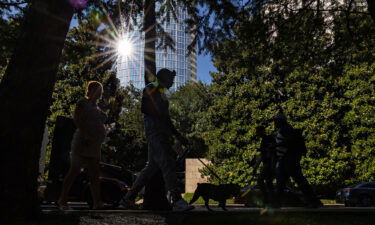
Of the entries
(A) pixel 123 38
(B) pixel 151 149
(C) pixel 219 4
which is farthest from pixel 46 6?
(A) pixel 123 38

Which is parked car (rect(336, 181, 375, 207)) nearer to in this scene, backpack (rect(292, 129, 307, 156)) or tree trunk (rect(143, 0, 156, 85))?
backpack (rect(292, 129, 307, 156))

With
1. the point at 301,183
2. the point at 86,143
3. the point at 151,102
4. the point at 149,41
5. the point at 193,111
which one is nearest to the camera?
the point at 86,143

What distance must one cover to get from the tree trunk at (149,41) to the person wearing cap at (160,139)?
1892 mm

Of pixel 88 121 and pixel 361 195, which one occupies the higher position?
pixel 88 121

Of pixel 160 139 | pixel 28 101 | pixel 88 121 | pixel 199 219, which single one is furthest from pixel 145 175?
pixel 28 101

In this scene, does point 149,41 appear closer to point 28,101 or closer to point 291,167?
point 291,167

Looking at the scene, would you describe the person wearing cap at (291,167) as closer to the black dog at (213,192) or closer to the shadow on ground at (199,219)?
the black dog at (213,192)

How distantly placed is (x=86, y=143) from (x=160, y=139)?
0.99m

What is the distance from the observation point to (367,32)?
891cm

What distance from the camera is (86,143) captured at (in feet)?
15.9

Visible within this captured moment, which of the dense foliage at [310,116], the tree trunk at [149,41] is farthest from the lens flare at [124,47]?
the dense foliage at [310,116]

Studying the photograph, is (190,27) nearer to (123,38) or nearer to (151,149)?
(123,38)

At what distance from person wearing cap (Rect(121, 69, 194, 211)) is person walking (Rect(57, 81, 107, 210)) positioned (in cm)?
64

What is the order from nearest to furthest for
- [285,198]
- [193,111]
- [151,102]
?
[151,102] < [285,198] < [193,111]
